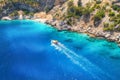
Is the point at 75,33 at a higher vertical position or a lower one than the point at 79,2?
lower

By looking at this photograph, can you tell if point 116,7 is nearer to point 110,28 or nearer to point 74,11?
point 110,28

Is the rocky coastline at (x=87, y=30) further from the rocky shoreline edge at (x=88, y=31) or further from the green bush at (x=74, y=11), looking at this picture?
the green bush at (x=74, y=11)

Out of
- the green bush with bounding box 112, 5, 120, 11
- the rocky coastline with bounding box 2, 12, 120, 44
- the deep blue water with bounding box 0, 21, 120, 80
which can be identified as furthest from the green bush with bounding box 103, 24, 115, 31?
the green bush with bounding box 112, 5, 120, 11

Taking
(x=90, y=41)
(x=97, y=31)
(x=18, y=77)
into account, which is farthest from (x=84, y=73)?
(x=97, y=31)

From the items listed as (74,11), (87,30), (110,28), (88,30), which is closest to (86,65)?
(110,28)

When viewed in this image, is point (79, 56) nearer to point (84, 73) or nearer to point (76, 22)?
point (84, 73)
